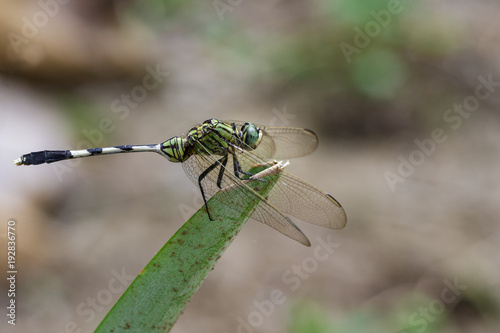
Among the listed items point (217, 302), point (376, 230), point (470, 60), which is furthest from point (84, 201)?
point (470, 60)

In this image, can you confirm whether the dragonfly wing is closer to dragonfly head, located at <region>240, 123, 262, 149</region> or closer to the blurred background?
dragonfly head, located at <region>240, 123, 262, 149</region>

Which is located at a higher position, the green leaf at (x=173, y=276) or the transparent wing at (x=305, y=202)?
the transparent wing at (x=305, y=202)

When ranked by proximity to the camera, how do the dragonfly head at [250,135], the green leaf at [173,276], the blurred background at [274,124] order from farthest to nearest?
the blurred background at [274,124] < the dragonfly head at [250,135] < the green leaf at [173,276]

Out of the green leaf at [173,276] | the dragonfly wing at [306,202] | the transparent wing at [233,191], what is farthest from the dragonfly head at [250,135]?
the green leaf at [173,276]

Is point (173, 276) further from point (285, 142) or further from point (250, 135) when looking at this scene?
point (285, 142)

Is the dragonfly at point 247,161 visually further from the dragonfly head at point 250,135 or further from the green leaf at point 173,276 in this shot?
the green leaf at point 173,276

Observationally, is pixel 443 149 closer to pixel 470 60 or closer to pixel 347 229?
pixel 470 60
